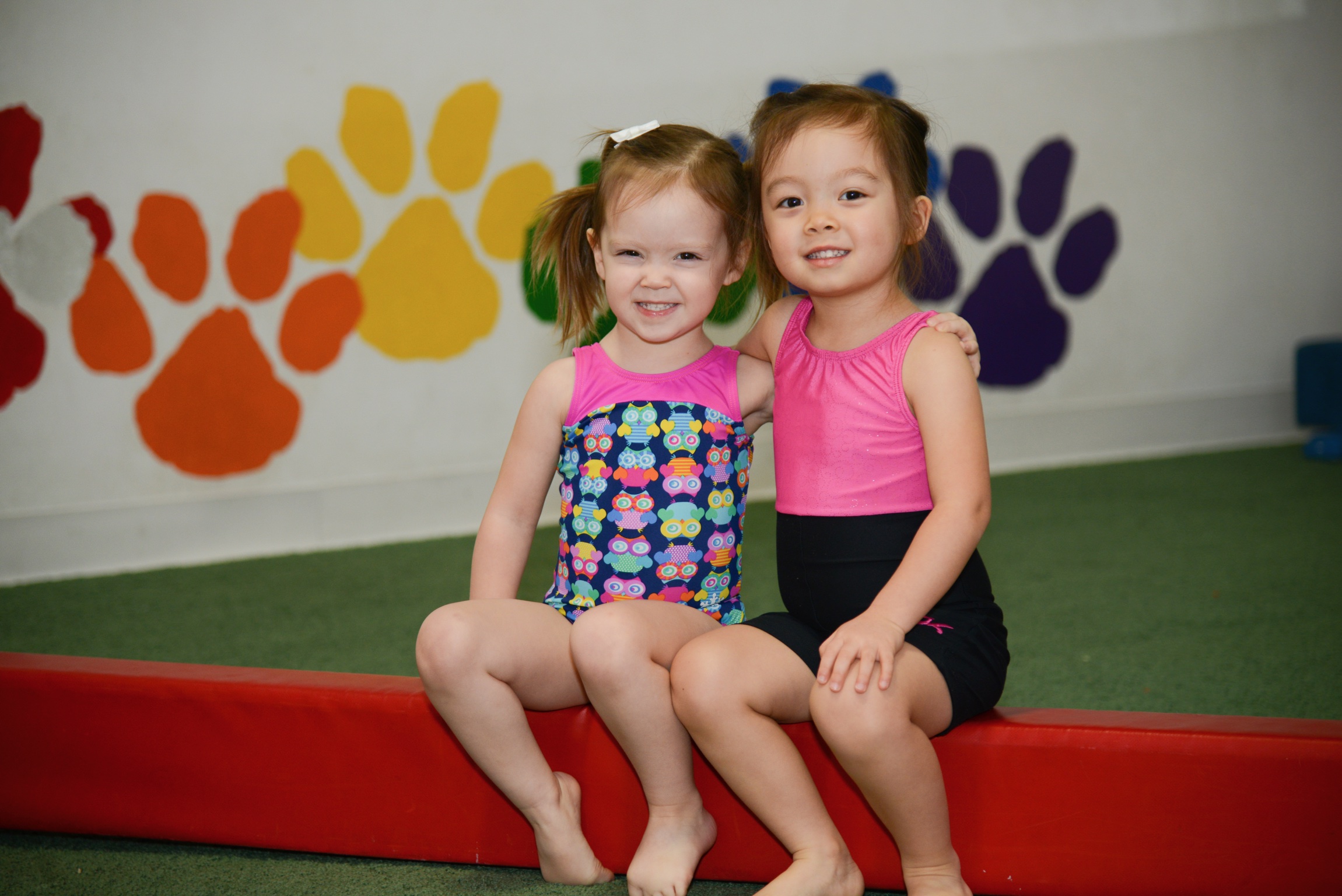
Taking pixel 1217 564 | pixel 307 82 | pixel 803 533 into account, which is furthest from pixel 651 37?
pixel 803 533

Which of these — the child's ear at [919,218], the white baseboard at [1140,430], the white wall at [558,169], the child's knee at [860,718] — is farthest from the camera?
the white baseboard at [1140,430]

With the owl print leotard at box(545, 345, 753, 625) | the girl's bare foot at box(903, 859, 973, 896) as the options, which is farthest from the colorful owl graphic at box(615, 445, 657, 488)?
the girl's bare foot at box(903, 859, 973, 896)

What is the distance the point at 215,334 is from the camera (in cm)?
263

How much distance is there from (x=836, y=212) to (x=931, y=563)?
1.14 ft

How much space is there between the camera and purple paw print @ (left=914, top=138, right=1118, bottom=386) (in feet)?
10.8

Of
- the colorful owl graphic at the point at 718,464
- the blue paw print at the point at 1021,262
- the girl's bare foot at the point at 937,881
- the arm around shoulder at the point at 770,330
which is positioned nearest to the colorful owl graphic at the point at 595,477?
the colorful owl graphic at the point at 718,464

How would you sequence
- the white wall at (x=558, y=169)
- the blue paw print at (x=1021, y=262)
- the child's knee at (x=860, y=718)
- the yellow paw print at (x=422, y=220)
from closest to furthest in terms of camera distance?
1. the child's knee at (x=860, y=718)
2. the white wall at (x=558, y=169)
3. the yellow paw print at (x=422, y=220)
4. the blue paw print at (x=1021, y=262)

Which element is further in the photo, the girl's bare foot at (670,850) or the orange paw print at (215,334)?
the orange paw print at (215,334)

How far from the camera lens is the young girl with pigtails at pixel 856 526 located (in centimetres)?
99

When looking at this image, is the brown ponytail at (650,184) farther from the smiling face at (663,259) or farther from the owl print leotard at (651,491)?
the owl print leotard at (651,491)

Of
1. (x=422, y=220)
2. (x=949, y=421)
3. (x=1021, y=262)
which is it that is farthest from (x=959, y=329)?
(x=1021, y=262)

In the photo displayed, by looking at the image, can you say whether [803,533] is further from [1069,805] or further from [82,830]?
[82,830]

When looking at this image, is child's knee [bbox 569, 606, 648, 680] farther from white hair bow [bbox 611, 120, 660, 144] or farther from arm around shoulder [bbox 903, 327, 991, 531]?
→ white hair bow [bbox 611, 120, 660, 144]

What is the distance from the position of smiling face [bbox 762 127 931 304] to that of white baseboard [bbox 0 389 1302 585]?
1.85 meters
